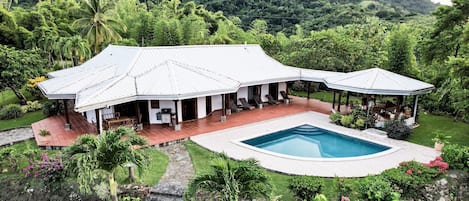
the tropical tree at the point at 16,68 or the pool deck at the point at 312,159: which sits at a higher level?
the tropical tree at the point at 16,68

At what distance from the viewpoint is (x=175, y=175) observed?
A: 9.27 metres

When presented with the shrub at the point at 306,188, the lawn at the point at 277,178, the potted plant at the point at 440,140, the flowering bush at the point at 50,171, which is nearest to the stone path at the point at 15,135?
the flowering bush at the point at 50,171

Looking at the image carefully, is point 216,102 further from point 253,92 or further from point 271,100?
point 271,100

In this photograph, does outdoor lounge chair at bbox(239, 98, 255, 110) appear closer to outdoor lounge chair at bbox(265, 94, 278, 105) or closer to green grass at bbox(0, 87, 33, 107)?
outdoor lounge chair at bbox(265, 94, 278, 105)

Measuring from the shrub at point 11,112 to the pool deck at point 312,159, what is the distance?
34.2 ft

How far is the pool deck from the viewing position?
9586 mm

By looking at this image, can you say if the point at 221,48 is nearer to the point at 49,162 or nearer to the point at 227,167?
the point at 49,162

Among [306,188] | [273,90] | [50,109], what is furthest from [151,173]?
[273,90]

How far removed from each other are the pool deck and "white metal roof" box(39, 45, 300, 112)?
224 centimetres

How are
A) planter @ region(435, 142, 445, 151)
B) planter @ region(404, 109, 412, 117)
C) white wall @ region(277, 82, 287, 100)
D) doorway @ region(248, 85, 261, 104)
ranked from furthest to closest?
1. white wall @ region(277, 82, 287, 100)
2. doorway @ region(248, 85, 261, 104)
3. planter @ region(404, 109, 412, 117)
4. planter @ region(435, 142, 445, 151)

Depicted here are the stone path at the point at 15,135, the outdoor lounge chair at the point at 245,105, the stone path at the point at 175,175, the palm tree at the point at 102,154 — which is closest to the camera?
the palm tree at the point at 102,154

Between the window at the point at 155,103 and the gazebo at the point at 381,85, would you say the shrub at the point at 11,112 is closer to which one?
the window at the point at 155,103

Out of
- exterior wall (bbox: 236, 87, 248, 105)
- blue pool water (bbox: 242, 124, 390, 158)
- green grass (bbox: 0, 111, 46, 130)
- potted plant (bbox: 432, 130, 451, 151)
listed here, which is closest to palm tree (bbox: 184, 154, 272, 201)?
blue pool water (bbox: 242, 124, 390, 158)

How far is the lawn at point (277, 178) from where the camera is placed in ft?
26.5
